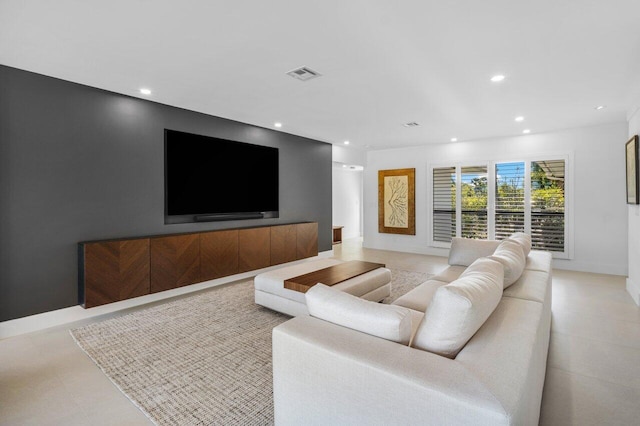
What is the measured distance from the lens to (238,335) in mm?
2881

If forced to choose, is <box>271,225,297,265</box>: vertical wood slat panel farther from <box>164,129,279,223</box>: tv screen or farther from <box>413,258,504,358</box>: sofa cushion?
<box>413,258,504,358</box>: sofa cushion

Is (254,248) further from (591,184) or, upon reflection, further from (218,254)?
(591,184)

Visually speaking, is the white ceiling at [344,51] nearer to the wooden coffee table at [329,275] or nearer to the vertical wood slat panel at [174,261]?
the vertical wood slat panel at [174,261]

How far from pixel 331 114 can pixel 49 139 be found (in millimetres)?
3244

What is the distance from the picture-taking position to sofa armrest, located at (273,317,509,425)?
1.02m

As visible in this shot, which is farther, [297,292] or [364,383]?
[297,292]

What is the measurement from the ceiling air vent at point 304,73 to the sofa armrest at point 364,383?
2.36m

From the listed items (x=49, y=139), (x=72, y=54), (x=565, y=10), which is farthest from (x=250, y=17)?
(x=49, y=139)

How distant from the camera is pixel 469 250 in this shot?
3.84m

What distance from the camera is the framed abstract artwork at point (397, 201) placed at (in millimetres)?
7352

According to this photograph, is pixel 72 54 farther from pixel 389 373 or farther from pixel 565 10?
pixel 565 10

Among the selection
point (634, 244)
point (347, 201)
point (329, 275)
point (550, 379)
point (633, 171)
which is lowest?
point (550, 379)

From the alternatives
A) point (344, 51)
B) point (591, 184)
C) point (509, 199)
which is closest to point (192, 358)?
point (344, 51)

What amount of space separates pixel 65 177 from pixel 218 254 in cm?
191
